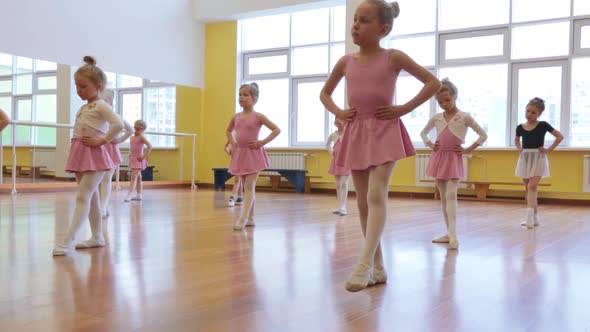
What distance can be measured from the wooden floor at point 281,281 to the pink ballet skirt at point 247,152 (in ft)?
1.56

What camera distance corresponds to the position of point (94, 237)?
323 cm

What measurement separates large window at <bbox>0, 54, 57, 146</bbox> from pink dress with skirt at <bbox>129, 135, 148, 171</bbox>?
212 centimetres

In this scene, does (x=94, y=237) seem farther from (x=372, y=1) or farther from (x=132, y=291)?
(x=372, y=1)

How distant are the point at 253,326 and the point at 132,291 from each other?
0.67 meters

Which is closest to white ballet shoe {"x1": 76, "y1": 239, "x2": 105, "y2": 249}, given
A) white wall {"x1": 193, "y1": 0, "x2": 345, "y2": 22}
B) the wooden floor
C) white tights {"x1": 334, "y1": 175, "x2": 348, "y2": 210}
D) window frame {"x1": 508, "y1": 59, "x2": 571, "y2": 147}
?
the wooden floor

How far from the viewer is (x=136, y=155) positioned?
280 inches

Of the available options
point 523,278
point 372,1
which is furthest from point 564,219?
point 372,1

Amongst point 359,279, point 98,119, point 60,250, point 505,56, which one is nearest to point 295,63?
point 505,56

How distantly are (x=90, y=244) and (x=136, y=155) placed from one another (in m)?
4.07

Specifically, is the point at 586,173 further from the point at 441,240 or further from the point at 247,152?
the point at 247,152

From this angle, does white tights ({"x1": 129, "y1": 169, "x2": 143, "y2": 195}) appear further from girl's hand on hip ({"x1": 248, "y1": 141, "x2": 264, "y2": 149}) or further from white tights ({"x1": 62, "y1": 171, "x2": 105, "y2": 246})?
white tights ({"x1": 62, "y1": 171, "x2": 105, "y2": 246})

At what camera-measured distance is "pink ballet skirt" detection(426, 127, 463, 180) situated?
11.8ft

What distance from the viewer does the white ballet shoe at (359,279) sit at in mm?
2160

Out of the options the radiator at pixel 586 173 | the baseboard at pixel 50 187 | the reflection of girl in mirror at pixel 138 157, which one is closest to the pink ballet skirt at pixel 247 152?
the reflection of girl in mirror at pixel 138 157
